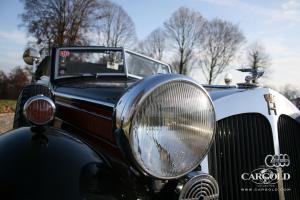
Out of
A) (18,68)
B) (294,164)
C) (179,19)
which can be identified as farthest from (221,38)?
(294,164)

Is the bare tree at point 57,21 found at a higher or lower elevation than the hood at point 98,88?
higher

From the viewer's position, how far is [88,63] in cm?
418

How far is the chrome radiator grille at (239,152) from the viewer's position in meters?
2.42

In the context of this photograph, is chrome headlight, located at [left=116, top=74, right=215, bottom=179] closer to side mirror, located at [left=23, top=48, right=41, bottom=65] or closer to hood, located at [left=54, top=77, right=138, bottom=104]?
hood, located at [left=54, top=77, right=138, bottom=104]

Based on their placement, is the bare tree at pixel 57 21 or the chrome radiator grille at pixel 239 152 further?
the bare tree at pixel 57 21

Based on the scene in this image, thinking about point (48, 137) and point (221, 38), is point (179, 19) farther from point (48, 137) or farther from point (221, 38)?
point (48, 137)

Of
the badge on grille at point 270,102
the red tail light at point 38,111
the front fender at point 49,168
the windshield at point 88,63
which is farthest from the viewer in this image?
the windshield at point 88,63

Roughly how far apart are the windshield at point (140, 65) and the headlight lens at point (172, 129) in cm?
224

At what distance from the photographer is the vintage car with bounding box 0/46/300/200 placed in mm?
1698

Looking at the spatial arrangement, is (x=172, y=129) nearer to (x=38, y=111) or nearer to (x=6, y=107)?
(x=38, y=111)

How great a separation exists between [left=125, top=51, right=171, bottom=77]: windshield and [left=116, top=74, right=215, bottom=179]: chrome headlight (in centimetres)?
224

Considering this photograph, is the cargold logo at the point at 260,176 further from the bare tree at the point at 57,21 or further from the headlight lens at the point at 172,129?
the bare tree at the point at 57,21

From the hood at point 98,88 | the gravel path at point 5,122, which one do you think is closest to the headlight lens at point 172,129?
the hood at point 98,88

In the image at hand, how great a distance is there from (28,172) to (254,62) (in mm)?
41348
